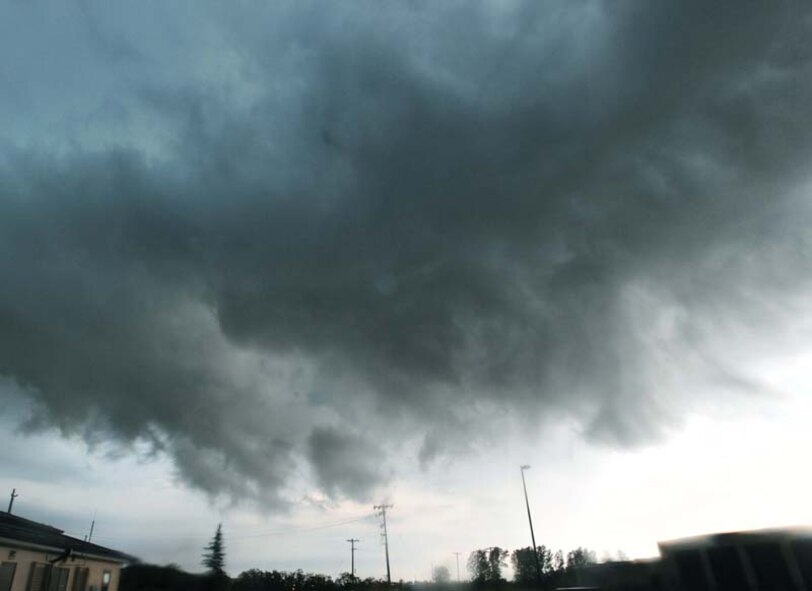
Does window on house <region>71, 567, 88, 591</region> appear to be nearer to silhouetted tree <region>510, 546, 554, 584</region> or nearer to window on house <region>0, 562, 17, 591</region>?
window on house <region>0, 562, 17, 591</region>

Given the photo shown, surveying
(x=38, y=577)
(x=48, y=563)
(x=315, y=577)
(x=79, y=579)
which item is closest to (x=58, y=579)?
(x=48, y=563)

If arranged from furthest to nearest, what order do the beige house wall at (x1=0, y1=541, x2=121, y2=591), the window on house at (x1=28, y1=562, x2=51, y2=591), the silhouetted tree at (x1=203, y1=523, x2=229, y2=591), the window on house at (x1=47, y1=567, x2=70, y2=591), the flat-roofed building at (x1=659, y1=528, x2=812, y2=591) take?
the silhouetted tree at (x1=203, y1=523, x2=229, y2=591), the window on house at (x1=47, y1=567, x2=70, y2=591), the window on house at (x1=28, y1=562, x2=51, y2=591), the beige house wall at (x1=0, y1=541, x2=121, y2=591), the flat-roofed building at (x1=659, y1=528, x2=812, y2=591)

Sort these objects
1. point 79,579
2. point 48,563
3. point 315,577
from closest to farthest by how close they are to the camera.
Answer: point 48,563 < point 79,579 < point 315,577

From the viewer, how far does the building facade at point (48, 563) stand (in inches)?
800

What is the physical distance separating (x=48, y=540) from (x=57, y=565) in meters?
1.37

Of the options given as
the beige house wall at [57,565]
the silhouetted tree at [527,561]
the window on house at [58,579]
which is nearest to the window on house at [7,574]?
the beige house wall at [57,565]

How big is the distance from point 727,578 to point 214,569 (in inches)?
2841

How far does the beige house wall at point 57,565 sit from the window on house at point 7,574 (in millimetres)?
134

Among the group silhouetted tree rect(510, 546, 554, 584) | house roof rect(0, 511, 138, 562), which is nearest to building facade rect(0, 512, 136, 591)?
house roof rect(0, 511, 138, 562)

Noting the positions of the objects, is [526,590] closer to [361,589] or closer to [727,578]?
[361,589]

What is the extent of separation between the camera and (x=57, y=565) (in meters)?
23.7

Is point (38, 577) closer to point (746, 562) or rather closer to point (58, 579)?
point (58, 579)

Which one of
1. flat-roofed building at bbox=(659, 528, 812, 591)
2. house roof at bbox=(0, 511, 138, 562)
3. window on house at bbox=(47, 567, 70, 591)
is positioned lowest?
flat-roofed building at bbox=(659, 528, 812, 591)

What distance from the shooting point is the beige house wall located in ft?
67.3
